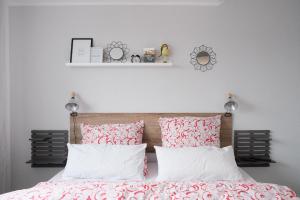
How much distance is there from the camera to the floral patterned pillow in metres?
2.31

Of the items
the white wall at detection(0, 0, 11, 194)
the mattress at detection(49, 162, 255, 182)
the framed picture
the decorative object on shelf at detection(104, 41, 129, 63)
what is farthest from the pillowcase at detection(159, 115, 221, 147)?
the white wall at detection(0, 0, 11, 194)

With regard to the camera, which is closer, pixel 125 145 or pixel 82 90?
pixel 125 145

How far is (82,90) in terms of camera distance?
103 inches

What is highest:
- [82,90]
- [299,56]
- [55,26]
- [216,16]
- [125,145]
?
[216,16]

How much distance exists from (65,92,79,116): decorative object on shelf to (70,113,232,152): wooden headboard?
0.19ft

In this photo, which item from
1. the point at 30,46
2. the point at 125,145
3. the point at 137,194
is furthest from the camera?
the point at 30,46

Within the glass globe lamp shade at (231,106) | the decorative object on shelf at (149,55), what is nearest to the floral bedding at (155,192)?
the glass globe lamp shade at (231,106)

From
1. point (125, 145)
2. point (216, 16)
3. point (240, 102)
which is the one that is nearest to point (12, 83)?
point (125, 145)

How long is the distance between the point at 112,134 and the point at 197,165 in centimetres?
86

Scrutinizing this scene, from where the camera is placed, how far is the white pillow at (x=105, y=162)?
202cm

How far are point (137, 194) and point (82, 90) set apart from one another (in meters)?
1.45

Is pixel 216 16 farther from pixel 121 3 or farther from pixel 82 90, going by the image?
pixel 82 90

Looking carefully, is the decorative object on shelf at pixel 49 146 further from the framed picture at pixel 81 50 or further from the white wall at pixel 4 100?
the framed picture at pixel 81 50

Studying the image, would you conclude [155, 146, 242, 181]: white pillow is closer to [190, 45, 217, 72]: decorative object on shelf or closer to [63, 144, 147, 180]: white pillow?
[63, 144, 147, 180]: white pillow
